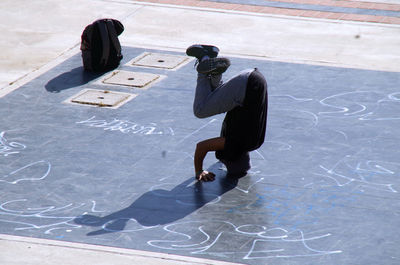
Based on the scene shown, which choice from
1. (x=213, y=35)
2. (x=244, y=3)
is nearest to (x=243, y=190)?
(x=213, y=35)

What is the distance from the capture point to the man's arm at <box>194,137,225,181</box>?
8.60 metres

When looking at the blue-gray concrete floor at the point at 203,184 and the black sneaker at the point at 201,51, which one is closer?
the blue-gray concrete floor at the point at 203,184

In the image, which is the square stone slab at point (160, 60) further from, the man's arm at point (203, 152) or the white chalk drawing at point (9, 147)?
the man's arm at point (203, 152)

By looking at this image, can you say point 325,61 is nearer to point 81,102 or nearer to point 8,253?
point 81,102

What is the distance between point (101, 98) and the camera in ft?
36.3

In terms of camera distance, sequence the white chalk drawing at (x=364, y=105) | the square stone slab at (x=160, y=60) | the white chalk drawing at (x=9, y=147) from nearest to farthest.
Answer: the white chalk drawing at (x=9, y=147)
the white chalk drawing at (x=364, y=105)
the square stone slab at (x=160, y=60)

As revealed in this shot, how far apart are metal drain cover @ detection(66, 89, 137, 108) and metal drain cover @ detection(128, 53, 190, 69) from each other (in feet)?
4.15

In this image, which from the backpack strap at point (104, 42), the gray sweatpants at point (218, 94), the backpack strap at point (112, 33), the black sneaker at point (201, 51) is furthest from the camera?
the backpack strap at point (112, 33)

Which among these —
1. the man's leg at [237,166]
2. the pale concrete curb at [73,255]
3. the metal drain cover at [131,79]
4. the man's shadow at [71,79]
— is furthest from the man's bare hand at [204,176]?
the man's shadow at [71,79]

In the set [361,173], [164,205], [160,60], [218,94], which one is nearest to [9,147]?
[164,205]

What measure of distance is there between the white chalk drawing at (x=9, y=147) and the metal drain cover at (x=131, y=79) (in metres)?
2.39

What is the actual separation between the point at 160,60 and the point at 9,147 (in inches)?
146

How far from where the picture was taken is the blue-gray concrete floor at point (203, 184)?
24.5ft

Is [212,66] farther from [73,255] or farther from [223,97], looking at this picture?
[73,255]
